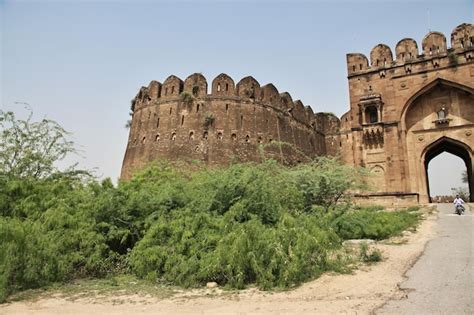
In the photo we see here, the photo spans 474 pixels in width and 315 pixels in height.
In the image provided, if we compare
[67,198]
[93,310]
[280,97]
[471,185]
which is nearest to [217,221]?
[93,310]

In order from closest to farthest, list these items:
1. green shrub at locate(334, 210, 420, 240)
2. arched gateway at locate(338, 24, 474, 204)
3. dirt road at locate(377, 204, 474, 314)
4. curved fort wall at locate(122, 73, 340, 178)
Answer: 1. dirt road at locate(377, 204, 474, 314)
2. green shrub at locate(334, 210, 420, 240)
3. arched gateway at locate(338, 24, 474, 204)
4. curved fort wall at locate(122, 73, 340, 178)

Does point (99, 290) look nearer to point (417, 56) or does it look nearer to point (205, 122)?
point (205, 122)

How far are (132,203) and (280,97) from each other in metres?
17.4

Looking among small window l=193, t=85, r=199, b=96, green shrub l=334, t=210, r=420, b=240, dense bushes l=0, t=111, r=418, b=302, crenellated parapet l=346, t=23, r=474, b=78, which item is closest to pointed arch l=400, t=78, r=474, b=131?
crenellated parapet l=346, t=23, r=474, b=78

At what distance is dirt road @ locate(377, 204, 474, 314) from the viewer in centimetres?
340

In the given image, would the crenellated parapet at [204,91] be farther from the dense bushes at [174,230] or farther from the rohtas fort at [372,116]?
the dense bushes at [174,230]

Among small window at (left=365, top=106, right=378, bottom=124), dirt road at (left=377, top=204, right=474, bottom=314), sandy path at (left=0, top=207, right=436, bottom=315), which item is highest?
small window at (left=365, top=106, right=378, bottom=124)

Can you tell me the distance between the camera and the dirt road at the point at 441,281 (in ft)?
11.1

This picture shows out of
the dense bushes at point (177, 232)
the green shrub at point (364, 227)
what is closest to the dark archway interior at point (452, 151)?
the dense bushes at point (177, 232)

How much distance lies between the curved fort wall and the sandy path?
14.5 meters

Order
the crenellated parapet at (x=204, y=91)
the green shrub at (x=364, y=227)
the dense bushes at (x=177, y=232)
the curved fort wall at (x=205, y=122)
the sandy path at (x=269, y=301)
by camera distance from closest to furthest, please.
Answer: the sandy path at (x=269, y=301) < the dense bushes at (x=177, y=232) < the green shrub at (x=364, y=227) < the curved fort wall at (x=205, y=122) < the crenellated parapet at (x=204, y=91)

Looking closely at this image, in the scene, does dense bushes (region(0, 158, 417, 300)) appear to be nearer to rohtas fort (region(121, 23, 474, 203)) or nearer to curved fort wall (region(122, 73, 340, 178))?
rohtas fort (region(121, 23, 474, 203))

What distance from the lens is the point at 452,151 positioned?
1795cm

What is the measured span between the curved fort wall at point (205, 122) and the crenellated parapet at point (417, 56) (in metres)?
5.73
